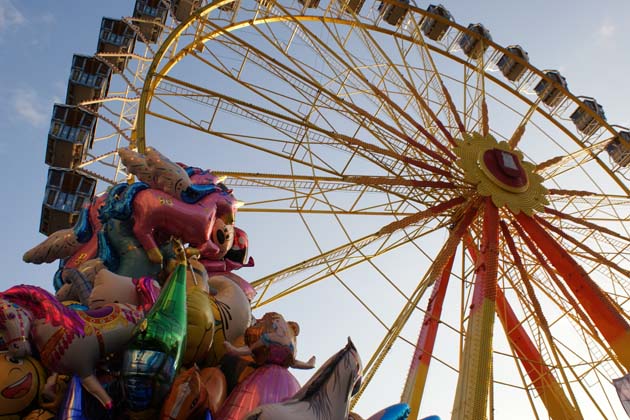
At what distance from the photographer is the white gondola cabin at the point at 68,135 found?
11.9 m

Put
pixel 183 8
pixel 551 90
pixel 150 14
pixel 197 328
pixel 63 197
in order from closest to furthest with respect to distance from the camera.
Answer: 1. pixel 197 328
2. pixel 63 197
3. pixel 183 8
4. pixel 551 90
5. pixel 150 14

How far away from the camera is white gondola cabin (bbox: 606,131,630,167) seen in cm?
1231

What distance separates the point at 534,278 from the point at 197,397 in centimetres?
800

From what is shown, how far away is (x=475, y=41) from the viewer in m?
12.8

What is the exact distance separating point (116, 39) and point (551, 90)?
7.92 meters

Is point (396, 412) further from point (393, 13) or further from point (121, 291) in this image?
point (393, 13)

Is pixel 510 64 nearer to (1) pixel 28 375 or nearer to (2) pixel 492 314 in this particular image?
(2) pixel 492 314

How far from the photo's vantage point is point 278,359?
173 inches

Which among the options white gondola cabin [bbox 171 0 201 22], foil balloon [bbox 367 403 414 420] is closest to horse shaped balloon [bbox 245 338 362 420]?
foil balloon [bbox 367 403 414 420]

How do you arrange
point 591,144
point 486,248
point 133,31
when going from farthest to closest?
point 133,31 < point 591,144 < point 486,248

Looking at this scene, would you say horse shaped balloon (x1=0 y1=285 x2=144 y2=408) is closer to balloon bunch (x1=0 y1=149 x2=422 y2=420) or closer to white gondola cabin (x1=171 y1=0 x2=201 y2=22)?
balloon bunch (x1=0 y1=149 x2=422 y2=420)

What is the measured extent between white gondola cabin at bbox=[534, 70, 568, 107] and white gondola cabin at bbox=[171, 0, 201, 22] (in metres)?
6.06

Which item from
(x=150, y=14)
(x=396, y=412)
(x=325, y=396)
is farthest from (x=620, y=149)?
(x=325, y=396)

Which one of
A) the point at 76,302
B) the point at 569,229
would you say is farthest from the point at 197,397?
the point at 569,229
